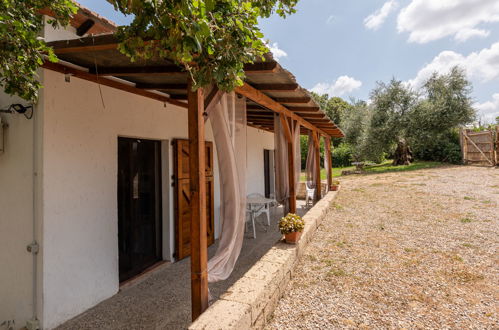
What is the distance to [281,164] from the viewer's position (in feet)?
16.4

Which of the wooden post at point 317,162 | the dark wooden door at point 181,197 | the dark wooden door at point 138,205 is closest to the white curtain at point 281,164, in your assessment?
the dark wooden door at point 181,197

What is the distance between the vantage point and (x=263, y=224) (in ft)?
22.1

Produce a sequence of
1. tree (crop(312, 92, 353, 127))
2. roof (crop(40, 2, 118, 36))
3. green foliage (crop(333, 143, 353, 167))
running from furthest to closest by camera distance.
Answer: tree (crop(312, 92, 353, 127)), green foliage (crop(333, 143, 353, 167)), roof (crop(40, 2, 118, 36))

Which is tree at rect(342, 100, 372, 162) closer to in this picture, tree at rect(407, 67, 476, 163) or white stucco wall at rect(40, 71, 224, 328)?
tree at rect(407, 67, 476, 163)

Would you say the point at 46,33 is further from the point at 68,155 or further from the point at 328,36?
the point at 328,36

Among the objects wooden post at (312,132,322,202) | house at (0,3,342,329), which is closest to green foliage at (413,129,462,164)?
wooden post at (312,132,322,202)

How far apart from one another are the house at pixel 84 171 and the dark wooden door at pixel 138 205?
0.02 m

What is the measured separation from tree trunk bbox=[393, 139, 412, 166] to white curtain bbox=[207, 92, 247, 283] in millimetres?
18810

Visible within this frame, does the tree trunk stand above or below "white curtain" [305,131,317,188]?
above

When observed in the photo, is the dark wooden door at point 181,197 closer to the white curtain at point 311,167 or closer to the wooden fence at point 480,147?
the white curtain at point 311,167

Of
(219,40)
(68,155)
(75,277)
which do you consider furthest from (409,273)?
(68,155)

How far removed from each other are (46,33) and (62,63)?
0.33m

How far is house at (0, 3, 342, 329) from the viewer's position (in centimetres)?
257

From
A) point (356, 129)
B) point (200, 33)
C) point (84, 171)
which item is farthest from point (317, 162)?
point (356, 129)
